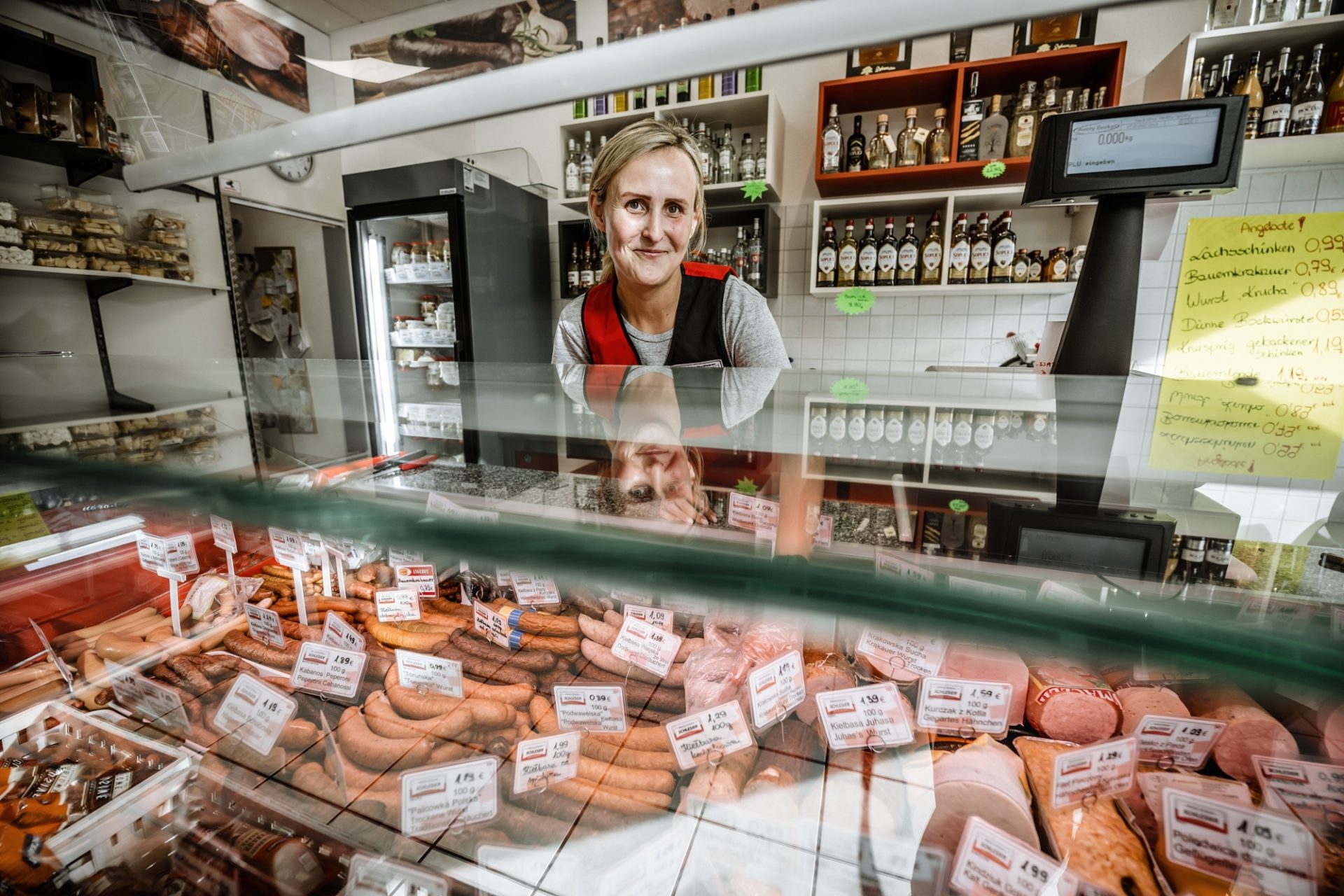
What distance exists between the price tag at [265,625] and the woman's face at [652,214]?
117 cm

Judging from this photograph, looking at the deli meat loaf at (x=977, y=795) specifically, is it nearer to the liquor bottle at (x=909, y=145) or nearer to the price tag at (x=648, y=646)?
the price tag at (x=648, y=646)

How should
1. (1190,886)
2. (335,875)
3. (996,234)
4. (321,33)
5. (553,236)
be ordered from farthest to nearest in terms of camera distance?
(321,33) → (553,236) → (996,234) → (335,875) → (1190,886)

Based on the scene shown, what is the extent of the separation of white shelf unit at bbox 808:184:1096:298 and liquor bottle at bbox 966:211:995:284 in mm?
52

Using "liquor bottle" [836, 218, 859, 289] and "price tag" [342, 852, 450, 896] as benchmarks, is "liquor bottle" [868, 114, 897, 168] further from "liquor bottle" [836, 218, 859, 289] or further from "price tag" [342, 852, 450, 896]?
"price tag" [342, 852, 450, 896]

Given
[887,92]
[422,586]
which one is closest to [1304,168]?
[887,92]

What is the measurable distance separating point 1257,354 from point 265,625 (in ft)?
9.19

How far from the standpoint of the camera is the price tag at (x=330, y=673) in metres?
0.75

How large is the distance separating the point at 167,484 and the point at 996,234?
323 cm

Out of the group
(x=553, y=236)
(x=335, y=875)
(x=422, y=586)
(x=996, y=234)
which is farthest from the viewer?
(x=553, y=236)

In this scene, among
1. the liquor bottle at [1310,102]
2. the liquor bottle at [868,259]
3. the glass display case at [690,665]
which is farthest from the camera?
the liquor bottle at [868,259]

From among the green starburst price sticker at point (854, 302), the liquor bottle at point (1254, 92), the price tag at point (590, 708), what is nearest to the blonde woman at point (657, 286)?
the green starburst price sticker at point (854, 302)

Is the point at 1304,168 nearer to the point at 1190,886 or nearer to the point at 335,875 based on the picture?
→ the point at 1190,886

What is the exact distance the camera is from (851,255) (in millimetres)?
2932

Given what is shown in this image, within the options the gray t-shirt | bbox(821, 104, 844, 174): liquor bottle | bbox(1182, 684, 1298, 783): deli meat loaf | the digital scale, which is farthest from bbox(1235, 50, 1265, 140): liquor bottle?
bbox(1182, 684, 1298, 783): deli meat loaf
